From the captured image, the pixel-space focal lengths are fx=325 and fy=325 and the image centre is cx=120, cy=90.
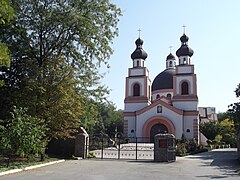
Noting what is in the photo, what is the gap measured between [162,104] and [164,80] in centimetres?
1113

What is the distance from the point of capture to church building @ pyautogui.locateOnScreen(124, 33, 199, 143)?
A: 45094 mm

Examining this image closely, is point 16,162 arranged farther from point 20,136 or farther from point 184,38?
point 184,38

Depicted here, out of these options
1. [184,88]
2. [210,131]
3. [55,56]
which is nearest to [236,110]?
[184,88]

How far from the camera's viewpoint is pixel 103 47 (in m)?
24.4

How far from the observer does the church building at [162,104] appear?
45.1 metres

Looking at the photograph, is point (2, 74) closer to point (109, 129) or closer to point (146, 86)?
point (146, 86)

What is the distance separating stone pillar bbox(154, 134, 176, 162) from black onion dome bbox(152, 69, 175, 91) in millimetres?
34820

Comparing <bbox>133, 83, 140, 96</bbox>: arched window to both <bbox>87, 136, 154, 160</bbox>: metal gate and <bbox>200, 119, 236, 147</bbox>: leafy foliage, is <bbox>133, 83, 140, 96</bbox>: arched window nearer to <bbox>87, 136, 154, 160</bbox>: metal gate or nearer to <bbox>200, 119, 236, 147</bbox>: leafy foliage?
<bbox>87, 136, 154, 160</bbox>: metal gate

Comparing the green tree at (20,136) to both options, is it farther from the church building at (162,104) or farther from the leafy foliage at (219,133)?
the leafy foliage at (219,133)

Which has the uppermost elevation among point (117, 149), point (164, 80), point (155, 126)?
point (164, 80)

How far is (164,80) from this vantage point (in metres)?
55.8

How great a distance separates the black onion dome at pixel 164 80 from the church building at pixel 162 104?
3273 millimetres

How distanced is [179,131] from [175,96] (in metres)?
5.36

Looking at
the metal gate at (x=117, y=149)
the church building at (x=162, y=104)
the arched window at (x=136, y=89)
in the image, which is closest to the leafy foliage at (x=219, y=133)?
the church building at (x=162, y=104)
